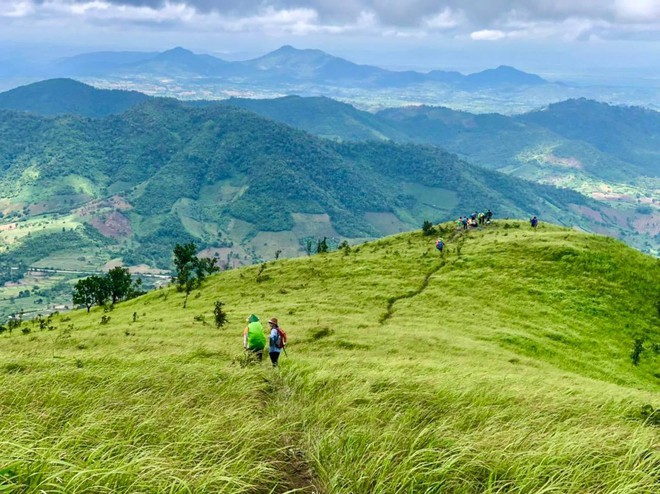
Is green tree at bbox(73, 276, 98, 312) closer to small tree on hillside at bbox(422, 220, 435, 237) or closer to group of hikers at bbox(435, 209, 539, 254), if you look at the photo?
small tree on hillside at bbox(422, 220, 435, 237)

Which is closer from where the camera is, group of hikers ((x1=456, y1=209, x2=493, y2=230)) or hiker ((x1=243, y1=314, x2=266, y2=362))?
hiker ((x1=243, y1=314, x2=266, y2=362))

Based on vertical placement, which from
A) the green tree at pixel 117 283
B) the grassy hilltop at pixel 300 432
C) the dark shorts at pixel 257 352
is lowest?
the green tree at pixel 117 283

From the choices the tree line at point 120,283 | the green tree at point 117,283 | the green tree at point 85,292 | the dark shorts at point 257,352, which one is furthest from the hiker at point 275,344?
the green tree at point 117,283

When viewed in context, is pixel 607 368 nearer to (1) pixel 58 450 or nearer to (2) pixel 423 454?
(2) pixel 423 454

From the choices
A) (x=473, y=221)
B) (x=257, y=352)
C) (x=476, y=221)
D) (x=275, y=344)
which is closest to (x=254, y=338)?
(x=257, y=352)

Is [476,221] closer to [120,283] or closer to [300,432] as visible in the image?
[120,283]

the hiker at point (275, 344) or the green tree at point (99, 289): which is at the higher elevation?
the hiker at point (275, 344)

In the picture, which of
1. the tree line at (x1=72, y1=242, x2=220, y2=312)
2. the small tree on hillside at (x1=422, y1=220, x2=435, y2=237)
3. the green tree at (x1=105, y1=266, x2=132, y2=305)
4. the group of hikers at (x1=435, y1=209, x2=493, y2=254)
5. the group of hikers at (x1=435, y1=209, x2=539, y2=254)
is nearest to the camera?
the tree line at (x1=72, y1=242, x2=220, y2=312)

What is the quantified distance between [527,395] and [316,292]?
46.6 metres

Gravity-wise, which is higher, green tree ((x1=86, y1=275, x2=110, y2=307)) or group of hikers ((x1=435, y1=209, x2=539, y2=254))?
group of hikers ((x1=435, y1=209, x2=539, y2=254))

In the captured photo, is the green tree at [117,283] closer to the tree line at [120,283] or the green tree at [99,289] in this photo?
the tree line at [120,283]

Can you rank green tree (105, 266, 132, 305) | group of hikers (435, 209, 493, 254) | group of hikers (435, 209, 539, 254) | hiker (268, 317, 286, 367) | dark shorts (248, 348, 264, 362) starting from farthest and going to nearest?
green tree (105, 266, 132, 305), group of hikers (435, 209, 493, 254), group of hikers (435, 209, 539, 254), dark shorts (248, 348, 264, 362), hiker (268, 317, 286, 367)

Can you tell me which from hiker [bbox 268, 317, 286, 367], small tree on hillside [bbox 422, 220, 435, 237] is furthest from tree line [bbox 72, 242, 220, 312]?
hiker [bbox 268, 317, 286, 367]

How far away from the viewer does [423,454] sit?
783 cm
